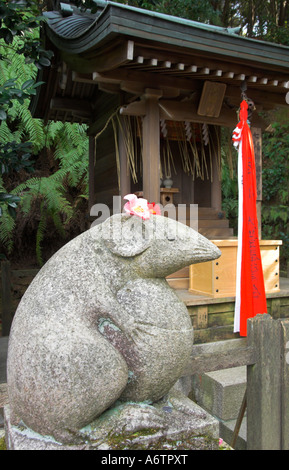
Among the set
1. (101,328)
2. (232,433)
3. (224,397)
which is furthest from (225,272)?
(101,328)

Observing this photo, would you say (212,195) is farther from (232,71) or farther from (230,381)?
(230,381)

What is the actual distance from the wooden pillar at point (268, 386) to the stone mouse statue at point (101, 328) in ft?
2.35

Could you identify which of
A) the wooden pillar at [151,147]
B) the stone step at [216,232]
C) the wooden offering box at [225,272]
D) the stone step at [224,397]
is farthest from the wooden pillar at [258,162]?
the stone step at [224,397]

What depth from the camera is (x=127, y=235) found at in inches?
67.1

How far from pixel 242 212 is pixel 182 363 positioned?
2626mm

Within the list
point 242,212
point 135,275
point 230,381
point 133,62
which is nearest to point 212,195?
point 242,212

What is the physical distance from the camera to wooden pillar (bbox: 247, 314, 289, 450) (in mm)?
2232

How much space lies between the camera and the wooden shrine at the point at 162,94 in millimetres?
3600

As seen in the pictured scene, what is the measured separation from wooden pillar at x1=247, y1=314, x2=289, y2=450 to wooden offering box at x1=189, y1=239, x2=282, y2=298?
6.52 feet

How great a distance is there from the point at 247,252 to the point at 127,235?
254 centimetres

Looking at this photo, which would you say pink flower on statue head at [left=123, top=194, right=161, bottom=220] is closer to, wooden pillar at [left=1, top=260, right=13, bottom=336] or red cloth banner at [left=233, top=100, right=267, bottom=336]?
red cloth banner at [left=233, top=100, right=267, bottom=336]

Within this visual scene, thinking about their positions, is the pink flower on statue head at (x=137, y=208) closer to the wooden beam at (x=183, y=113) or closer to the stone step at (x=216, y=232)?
the wooden beam at (x=183, y=113)

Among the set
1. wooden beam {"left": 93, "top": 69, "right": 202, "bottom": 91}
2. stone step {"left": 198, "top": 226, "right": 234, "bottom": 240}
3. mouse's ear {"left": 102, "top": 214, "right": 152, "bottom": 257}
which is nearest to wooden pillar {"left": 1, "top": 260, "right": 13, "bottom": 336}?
stone step {"left": 198, "top": 226, "right": 234, "bottom": 240}

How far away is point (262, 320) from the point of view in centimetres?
224
